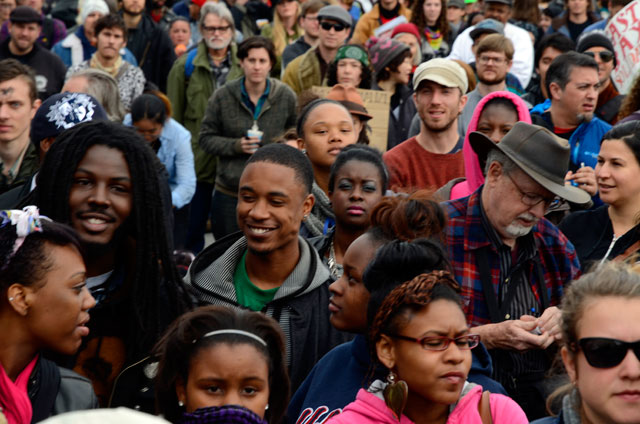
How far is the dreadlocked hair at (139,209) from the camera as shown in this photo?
4.06 metres

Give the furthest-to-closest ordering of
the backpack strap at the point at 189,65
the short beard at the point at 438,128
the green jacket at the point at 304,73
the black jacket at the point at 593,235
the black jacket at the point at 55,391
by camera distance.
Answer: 1. the backpack strap at the point at 189,65
2. the green jacket at the point at 304,73
3. the short beard at the point at 438,128
4. the black jacket at the point at 593,235
5. the black jacket at the point at 55,391

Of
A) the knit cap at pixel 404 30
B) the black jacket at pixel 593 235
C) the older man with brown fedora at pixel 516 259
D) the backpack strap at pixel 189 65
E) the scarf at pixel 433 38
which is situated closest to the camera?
the older man with brown fedora at pixel 516 259

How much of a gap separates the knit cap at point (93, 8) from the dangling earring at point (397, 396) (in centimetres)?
981

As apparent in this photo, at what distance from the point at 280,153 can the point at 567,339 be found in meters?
2.06

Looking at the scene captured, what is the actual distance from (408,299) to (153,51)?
9508 millimetres

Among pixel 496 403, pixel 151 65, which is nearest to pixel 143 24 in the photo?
pixel 151 65

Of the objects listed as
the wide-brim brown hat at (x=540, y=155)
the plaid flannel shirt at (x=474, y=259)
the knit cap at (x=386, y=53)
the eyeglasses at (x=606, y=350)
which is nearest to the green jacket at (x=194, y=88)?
the knit cap at (x=386, y=53)

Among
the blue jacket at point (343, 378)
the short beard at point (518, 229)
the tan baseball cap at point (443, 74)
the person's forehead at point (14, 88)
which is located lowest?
the blue jacket at point (343, 378)

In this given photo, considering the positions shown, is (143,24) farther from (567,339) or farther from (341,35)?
(567,339)

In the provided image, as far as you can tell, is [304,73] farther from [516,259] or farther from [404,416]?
[404,416]

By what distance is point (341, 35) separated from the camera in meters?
9.77

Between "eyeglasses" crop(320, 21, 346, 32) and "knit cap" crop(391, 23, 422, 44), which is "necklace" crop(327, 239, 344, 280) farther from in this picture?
"knit cap" crop(391, 23, 422, 44)

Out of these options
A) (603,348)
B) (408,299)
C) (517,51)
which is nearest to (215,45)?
(517,51)

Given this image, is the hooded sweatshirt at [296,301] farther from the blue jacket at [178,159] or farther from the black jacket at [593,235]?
the blue jacket at [178,159]
